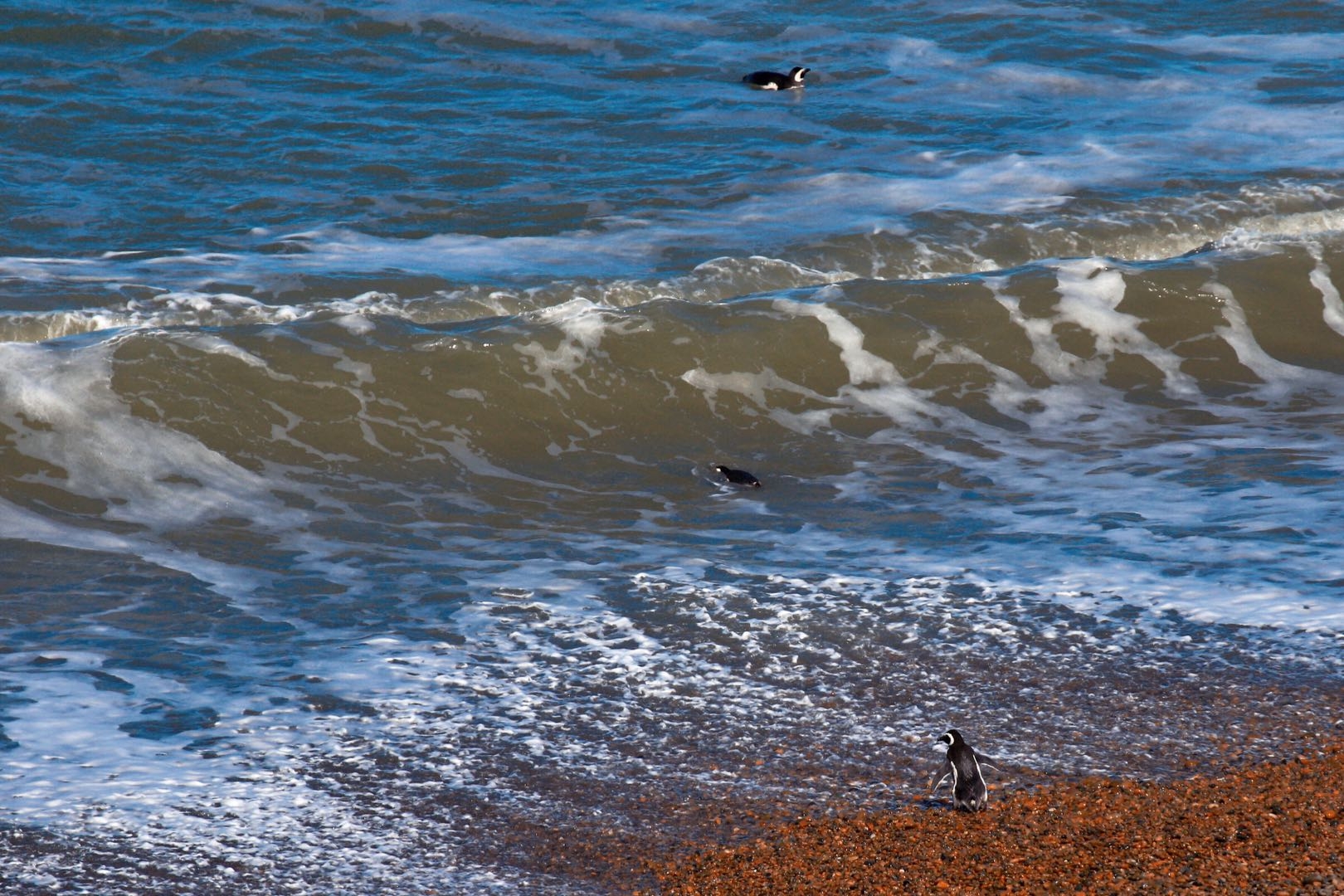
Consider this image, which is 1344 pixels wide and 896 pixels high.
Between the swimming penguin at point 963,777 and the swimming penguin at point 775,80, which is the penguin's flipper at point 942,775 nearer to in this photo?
the swimming penguin at point 963,777

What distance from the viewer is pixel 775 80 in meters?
15.5

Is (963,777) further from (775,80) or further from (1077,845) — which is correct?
(775,80)

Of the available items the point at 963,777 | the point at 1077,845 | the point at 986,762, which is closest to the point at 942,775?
the point at 963,777

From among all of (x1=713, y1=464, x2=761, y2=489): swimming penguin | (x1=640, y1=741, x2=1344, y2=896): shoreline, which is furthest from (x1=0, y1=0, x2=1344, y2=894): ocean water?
(x1=640, y1=741, x2=1344, y2=896): shoreline

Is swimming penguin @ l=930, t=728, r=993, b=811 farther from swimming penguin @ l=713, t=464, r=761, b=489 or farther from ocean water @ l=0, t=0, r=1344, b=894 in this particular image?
swimming penguin @ l=713, t=464, r=761, b=489

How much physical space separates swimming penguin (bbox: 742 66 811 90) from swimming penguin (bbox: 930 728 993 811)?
39.0 ft

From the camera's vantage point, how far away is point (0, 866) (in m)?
4.27

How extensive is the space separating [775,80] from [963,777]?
12.1m

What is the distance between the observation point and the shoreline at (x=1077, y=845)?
159 inches

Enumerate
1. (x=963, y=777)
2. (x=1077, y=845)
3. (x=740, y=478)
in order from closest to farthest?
(x=1077, y=845), (x=963, y=777), (x=740, y=478)

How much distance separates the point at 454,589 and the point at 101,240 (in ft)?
20.5

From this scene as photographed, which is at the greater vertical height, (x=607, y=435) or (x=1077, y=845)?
(x=607, y=435)

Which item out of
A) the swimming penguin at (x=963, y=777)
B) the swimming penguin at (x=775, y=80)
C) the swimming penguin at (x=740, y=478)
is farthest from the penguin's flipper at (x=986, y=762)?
the swimming penguin at (x=775, y=80)

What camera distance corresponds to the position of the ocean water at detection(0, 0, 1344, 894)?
491cm
